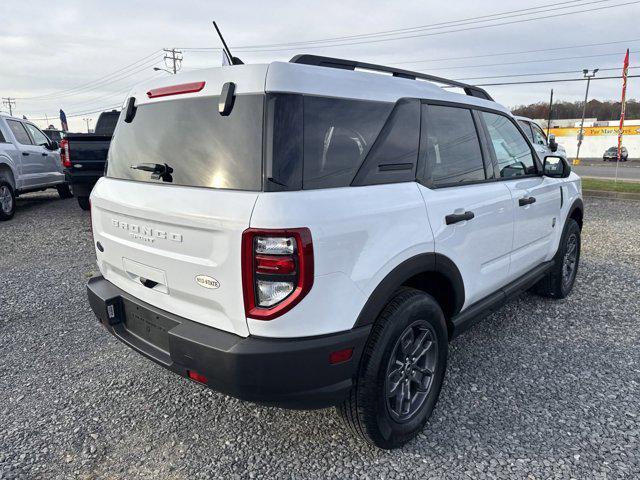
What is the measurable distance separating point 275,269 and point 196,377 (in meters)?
0.71

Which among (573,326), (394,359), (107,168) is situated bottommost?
(573,326)

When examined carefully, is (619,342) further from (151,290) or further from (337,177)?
(151,290)

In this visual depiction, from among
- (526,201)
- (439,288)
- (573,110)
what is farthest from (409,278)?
(573,110)

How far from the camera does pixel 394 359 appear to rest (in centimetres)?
230

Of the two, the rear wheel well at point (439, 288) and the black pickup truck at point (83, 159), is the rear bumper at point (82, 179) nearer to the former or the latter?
the black pickup truck at point (83, 159)

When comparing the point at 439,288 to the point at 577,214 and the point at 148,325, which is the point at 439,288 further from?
the point at 577,214

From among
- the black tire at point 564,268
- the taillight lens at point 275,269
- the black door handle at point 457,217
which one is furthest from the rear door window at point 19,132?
the black tire at point 564,268

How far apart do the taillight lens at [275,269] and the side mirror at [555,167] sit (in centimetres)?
285

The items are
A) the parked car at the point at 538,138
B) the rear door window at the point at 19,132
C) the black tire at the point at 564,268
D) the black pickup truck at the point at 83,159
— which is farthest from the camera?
the parked car at the point at 538,138

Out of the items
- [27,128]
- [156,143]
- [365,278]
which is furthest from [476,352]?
[27,128]

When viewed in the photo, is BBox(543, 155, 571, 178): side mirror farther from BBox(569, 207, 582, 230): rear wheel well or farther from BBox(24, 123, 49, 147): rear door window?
BBox(24, 123, 49, 147): rear door window

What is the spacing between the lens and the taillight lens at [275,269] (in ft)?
5.89

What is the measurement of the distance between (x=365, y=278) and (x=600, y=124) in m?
69.8

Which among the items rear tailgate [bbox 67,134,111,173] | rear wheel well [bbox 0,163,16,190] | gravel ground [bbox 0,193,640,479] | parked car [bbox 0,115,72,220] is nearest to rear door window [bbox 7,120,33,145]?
parked car [bbox 0,115,72,220]
